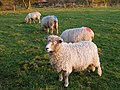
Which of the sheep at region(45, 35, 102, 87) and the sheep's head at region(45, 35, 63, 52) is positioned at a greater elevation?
the sheep's head at region(45, 35, 63, 52)

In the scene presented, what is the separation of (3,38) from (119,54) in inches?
283

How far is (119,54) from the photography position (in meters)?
10.1

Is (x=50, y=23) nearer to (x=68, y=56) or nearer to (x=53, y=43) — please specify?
(x=68, y=56)

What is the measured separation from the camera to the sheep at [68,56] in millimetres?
6680

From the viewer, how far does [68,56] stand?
22.9ft

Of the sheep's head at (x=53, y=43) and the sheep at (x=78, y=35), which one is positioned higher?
the sheep's head at (x=53, y=43)

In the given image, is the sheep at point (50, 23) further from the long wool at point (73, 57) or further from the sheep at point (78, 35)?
the long wool at point (73, 57)

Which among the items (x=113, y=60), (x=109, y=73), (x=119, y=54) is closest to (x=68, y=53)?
(x=109, y=73)


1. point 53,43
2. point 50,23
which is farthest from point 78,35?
point 50,23

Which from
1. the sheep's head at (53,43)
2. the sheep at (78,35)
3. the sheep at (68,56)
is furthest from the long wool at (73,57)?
the sheep at (78,35)

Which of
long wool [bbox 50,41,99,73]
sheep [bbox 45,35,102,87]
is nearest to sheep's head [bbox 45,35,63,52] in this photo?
sheep [bbox 45,35,102,87]

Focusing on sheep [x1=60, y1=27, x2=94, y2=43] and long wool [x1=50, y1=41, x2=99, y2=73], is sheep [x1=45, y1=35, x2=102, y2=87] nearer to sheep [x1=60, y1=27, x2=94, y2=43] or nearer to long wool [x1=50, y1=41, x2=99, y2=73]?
long wool [x1=50, y1=41, x2=99, y2=73]

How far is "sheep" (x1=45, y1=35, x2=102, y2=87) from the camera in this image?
668 cm

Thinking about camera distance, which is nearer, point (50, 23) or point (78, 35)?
point (78, 35)
